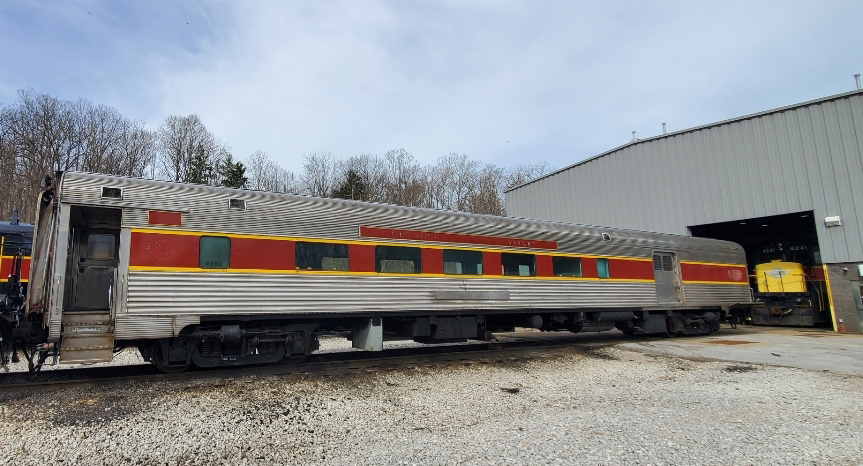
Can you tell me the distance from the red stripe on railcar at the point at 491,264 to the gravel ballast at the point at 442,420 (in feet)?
8.69

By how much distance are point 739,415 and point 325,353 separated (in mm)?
7942

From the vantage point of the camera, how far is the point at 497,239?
419 inches

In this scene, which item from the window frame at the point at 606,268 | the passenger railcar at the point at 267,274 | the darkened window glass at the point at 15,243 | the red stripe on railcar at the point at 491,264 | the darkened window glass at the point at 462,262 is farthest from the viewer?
the window frame at the point at 606,268

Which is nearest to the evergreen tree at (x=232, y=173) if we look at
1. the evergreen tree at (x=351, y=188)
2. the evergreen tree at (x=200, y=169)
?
the evergreen tree at (x=200, y=169)

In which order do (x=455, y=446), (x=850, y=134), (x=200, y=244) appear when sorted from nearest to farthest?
(x=455, y=446) < (x=200, y=244) < (x=850, y=134)

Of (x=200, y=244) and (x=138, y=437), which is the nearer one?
(x=138, y=437)

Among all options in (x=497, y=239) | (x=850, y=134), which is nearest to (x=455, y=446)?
(x=497, y=239)

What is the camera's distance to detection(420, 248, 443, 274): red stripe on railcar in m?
9.59

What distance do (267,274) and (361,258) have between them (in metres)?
1.71

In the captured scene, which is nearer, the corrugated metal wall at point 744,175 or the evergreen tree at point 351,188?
the corrugated metal wall at point 744,175

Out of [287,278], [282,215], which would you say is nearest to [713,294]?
[287,278]

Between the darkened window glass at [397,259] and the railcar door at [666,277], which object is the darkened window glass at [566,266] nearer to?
the railcar door at [666,277]

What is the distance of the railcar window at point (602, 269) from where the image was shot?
12.2m

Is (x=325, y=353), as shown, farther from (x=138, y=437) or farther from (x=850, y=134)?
(x=850, y=134)
